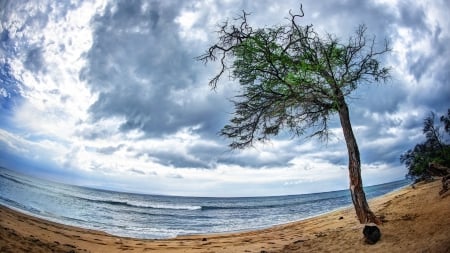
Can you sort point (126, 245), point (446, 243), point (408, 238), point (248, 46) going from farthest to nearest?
point (126, 245), point (248, 46), point (408, 238), point (446, 243)

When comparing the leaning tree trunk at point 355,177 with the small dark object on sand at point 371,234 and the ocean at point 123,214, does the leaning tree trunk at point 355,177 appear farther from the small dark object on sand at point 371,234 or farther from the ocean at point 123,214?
the ocean at point 123,214

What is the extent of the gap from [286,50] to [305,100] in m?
1.07

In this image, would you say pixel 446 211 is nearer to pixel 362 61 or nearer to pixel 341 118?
pixel 341 118

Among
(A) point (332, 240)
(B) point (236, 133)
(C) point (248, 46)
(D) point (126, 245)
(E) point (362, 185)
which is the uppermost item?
(C) point (248, 46)

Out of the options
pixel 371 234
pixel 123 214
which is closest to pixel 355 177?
pixel 371 234

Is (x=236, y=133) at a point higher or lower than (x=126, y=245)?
higher

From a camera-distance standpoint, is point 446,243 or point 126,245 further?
point 126,245

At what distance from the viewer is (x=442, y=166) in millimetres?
6156

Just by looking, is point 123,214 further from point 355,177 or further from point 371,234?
point 371,234

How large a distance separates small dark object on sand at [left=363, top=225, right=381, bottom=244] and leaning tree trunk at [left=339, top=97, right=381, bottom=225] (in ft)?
3.42

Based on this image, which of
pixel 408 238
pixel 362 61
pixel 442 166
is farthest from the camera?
pixel 362 61

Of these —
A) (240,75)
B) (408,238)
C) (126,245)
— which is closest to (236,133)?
(240,75)

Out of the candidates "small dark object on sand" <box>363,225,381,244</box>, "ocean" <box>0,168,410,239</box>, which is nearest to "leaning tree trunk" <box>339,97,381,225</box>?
"small dark object on sand" <box>363,225,381,244</box>

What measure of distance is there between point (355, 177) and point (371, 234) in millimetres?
1494
